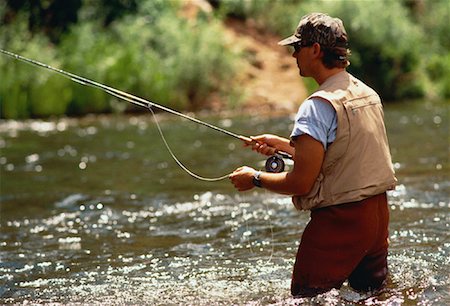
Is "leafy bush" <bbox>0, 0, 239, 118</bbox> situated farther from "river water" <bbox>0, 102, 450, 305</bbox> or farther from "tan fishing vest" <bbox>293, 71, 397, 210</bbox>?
"tan fishing vest" <bbox>293, 71, 397, 210</bbox>

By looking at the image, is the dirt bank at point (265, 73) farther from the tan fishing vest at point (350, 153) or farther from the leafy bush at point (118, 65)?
the tan fishing vest at point (350, 153)

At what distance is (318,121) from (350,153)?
279 millimetres

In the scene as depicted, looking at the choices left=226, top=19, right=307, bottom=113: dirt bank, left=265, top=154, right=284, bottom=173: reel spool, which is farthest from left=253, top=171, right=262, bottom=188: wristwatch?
left=226, top=19, right=307, bottom=113: dirt bank

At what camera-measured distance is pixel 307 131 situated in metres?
4.63

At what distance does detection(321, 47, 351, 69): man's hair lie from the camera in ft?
15.9

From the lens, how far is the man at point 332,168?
471cm

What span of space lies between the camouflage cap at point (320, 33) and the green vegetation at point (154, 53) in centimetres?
1517

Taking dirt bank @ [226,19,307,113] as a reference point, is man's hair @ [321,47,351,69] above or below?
below

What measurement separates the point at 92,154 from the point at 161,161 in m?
1.45

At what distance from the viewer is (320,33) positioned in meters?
4.77

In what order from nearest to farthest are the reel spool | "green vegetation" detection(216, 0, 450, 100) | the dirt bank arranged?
1. the reel spool
2. the dirt bank
3. "green vegetation" detection(216, 0, 450, 100)

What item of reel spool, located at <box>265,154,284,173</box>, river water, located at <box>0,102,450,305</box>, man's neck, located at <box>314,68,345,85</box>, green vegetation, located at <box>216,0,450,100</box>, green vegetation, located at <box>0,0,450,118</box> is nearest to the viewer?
man's neck, located at <box>314,68,345,85</box>

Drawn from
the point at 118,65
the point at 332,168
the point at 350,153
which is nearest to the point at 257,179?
the point at 332,168

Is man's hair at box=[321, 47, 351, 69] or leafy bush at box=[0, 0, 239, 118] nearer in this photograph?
man's hair at box=[321, 47, 351, 69]
